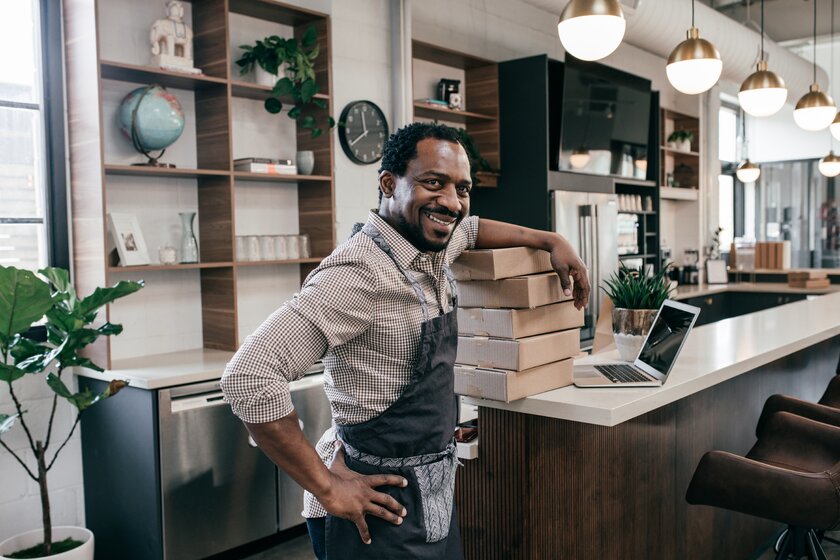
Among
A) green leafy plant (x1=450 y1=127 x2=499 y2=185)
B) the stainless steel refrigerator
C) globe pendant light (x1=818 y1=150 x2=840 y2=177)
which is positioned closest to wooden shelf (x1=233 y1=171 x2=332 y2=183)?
green leafy plant (x1=450 y1=127 x2=499 y2=185)

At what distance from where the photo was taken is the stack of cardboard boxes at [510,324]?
2033 mm

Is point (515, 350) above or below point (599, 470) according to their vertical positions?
above

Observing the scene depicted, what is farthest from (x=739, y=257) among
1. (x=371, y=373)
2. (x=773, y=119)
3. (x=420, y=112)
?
(x=371, y=373)

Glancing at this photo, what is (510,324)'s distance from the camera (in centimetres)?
203

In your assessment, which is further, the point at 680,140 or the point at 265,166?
the point at 680,140

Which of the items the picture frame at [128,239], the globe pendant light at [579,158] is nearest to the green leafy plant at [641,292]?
the picture frame at [128,239]

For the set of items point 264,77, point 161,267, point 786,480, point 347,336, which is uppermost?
point 264,77

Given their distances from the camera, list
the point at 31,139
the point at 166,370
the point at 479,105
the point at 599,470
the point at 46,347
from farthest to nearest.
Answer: the point at 479,105, the point at 31,139, the point at 166,370, the point at 46,347, the point at 599,470

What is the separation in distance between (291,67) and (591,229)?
263 centimetres

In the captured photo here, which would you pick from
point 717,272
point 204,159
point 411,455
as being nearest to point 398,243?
point 411,455

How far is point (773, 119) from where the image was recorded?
1077cm

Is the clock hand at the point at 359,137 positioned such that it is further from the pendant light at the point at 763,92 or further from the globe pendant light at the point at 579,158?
the pendant light at the point at 763,92

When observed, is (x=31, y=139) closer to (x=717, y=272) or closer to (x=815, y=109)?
(x=815, y=109)

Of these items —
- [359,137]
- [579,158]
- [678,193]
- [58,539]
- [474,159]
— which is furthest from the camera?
[678,193]
